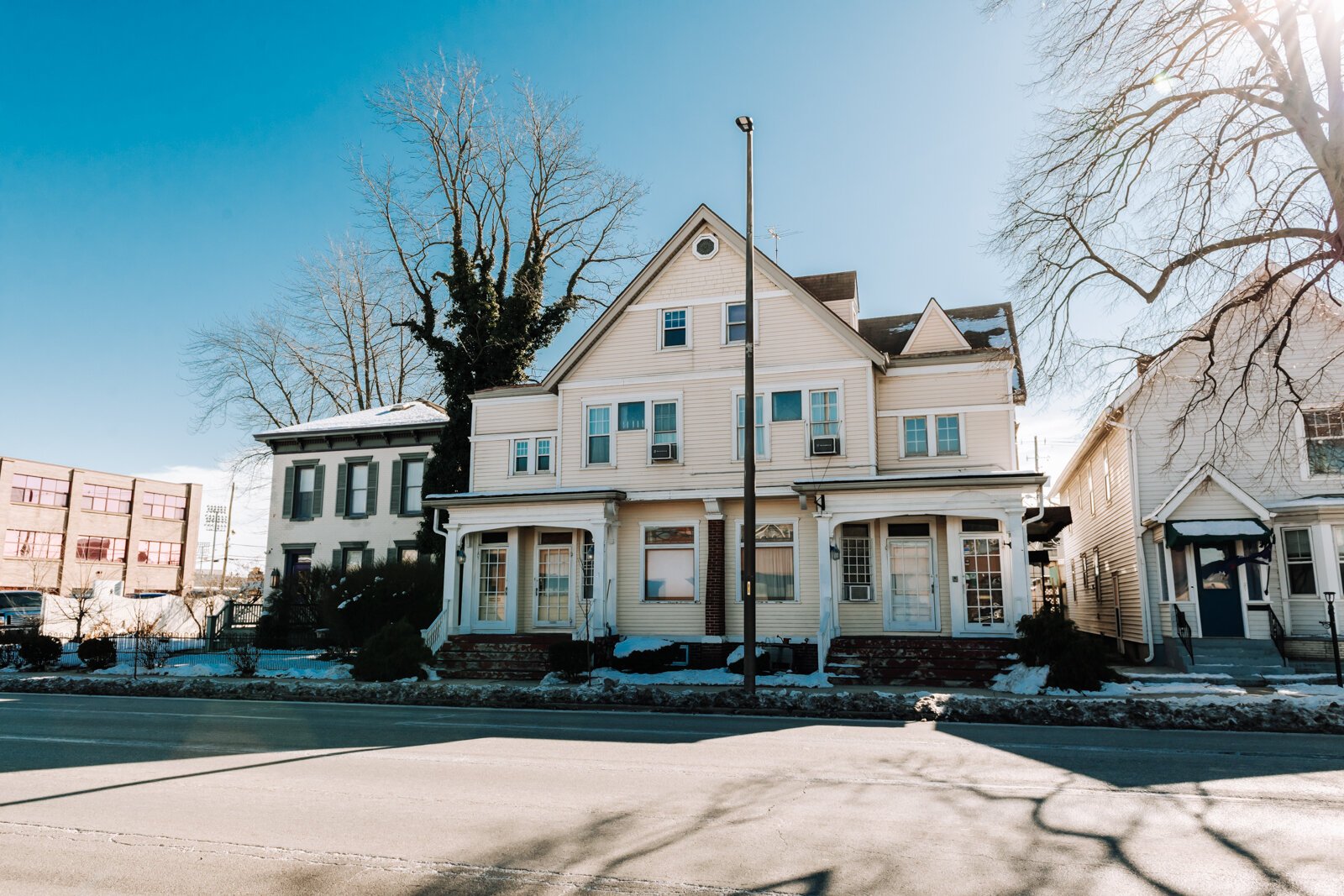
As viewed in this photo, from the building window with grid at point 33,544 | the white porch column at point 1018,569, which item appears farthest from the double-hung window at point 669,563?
the building window with grid at point 33,544

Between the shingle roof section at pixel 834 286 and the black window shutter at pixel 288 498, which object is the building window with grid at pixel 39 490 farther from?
the shingle roof section at pixel 834 286

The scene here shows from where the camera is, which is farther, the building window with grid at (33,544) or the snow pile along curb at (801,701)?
the building window with grid at (33,544)

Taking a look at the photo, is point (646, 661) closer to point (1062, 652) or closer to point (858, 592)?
point (858, 592)

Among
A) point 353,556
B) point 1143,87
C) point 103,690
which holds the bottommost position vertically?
point 103,690

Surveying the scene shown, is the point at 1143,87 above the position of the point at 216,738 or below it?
above

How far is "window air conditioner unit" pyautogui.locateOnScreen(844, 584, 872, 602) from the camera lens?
22.1 meters

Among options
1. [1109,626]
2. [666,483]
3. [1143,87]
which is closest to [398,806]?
[1143,87]

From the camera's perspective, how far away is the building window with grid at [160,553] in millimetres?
61312

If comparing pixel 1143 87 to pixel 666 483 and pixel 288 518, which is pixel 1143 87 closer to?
pixel 666 483

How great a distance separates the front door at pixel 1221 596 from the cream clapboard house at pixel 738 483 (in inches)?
171

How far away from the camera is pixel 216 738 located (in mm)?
11531

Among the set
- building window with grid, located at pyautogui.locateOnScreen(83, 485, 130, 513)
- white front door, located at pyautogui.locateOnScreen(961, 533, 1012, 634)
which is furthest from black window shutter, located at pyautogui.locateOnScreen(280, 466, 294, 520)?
building window with grid, located at pyautogui.locateOnScreen(83, 485, 130, 513)

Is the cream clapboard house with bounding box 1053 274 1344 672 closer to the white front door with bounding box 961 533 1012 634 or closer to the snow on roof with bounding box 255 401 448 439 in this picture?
the white front door with bounding box 961 533 1012 634

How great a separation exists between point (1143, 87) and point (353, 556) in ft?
94.2
